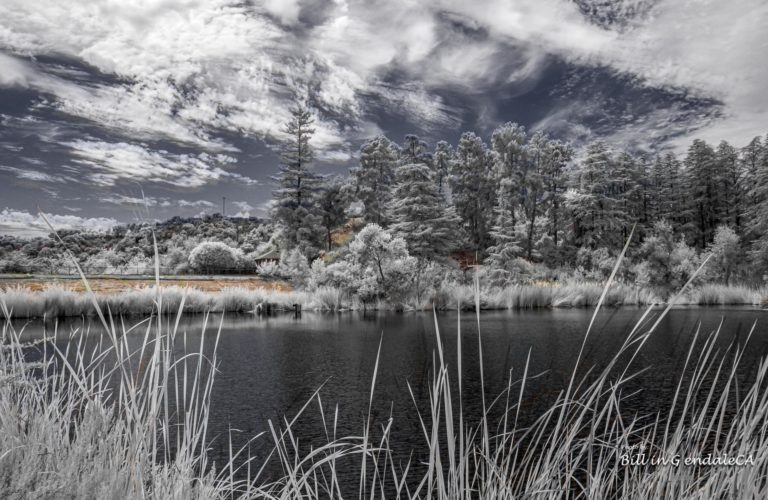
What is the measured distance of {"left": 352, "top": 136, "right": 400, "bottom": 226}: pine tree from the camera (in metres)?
38.7

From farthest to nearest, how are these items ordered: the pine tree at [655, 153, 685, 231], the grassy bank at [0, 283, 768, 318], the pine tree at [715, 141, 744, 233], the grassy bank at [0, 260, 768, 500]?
the pine tree at [655, 153, 685, 231], the pine tree at [715, 141, 744, 233], the grassy bank at [0, 283, 768, 318], the grassy bank at [0, 260, 768, 500]

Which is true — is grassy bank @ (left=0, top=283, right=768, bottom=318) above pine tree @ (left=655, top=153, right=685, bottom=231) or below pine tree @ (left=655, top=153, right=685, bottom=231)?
below

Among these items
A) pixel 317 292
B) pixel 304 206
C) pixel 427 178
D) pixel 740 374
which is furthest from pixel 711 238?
pixel 740 374

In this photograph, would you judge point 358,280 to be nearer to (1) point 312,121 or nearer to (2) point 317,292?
(2) point 317,292

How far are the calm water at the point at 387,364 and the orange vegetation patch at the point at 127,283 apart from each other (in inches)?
168

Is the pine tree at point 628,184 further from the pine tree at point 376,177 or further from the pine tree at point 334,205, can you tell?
the pine tree at point 334,205

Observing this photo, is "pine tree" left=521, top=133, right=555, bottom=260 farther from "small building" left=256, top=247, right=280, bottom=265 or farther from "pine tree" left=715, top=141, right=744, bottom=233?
"small building" left=256, top=247, right=280, bottom=265

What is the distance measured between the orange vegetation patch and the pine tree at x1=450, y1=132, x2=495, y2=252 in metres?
21.3

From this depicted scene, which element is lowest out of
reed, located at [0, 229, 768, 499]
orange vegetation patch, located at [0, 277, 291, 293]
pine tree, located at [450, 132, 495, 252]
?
reed, located at [0, 229, 768, 499]

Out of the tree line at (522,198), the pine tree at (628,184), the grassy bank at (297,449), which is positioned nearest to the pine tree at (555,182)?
the tree line at (522,198)

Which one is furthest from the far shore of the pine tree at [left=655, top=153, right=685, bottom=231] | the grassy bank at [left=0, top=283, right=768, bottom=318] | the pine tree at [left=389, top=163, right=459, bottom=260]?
the pine tree at [left=655, top=153, right=685, bottom=231]

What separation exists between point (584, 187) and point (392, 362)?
29099 millimetres

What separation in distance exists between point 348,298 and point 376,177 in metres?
21.0

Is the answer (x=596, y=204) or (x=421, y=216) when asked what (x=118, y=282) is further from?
(x=596, y=204)
